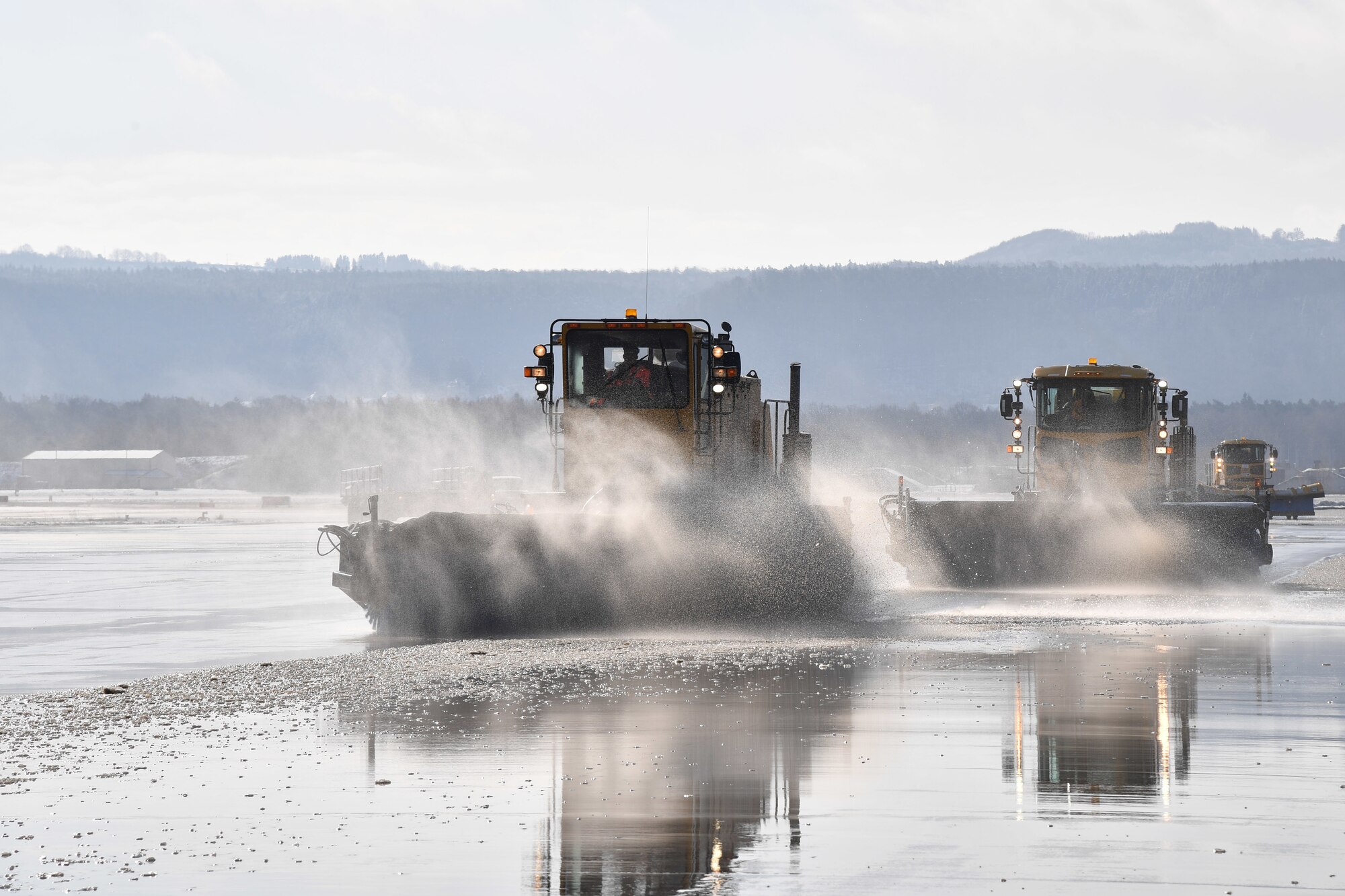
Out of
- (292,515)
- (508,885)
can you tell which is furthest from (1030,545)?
(292,515)

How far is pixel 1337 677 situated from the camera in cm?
1375

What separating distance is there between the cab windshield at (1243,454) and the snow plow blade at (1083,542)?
4330 cm

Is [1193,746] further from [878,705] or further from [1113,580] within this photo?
[1113,580]

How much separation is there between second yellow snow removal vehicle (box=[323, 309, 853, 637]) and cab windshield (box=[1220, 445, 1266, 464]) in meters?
49.5

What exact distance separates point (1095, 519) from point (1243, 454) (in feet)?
145

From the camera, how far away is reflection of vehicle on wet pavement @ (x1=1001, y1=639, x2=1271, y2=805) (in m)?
9.25

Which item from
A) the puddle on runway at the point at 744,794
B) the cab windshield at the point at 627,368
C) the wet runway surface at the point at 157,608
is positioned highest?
the cab windshield at the point at 627,368

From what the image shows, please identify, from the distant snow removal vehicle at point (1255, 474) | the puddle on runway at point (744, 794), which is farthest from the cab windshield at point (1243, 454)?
the puddle on runway at point (744, 794)

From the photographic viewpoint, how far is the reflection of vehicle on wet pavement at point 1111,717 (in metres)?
9.25

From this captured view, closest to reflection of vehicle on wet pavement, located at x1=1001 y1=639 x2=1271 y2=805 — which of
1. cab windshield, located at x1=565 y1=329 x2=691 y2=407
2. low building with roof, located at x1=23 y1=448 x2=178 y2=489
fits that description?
cab windshield, located at x1=565 y1=329 x2=691 y2=407

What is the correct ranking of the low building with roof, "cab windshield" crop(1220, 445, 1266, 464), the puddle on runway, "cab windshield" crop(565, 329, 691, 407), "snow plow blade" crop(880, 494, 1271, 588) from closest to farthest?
the puddle on runway
"cab windshield" crop(565, 329, 691, 407)
"snow plow blade" crop(880, 494, 1271, 588)
"cab windshield" crop(1220, 445, 1266, 464)
the low building with roof

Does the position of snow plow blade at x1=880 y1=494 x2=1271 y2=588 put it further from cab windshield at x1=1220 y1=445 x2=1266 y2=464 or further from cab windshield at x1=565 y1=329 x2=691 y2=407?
cab windshield at x1=1220 y1=445 x2=1266 y2=464

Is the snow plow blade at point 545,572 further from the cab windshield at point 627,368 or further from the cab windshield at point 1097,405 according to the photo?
the cab windshield at point 1097,405

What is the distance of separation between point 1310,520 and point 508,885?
61.3 metres
